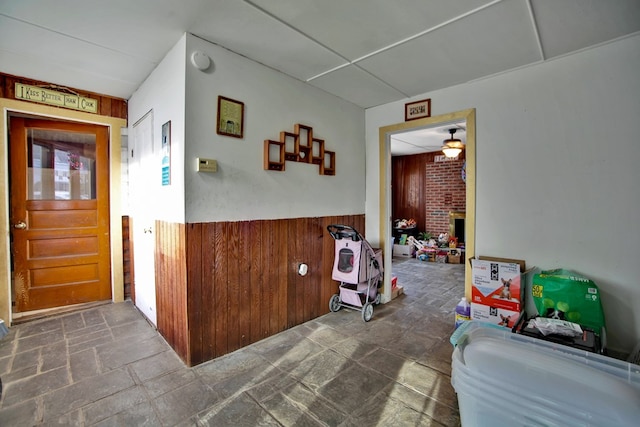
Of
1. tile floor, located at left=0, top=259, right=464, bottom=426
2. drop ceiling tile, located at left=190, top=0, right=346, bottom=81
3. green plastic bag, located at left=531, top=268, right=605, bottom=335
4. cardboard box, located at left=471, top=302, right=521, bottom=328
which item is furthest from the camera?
cardboard box, located at left=471, top=302, right=521, bottom=328

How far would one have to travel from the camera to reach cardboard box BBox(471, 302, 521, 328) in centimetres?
252

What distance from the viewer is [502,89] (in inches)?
109

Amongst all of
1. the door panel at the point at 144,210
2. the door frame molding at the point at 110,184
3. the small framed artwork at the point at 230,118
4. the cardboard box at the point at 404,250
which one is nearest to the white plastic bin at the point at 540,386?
the small framed artwork at the point at 230,118

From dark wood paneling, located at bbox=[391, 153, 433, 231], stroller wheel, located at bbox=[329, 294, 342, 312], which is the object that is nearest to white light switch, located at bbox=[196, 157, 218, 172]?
stroller wheel, located at bbox=[329, 294, 342, 312]

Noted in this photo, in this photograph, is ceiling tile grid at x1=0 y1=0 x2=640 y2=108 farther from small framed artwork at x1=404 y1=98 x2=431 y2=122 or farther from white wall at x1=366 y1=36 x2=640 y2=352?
small framed artwork at x1=404 y1=98 x2=431 y2=122

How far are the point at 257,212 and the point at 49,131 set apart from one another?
2.76 m

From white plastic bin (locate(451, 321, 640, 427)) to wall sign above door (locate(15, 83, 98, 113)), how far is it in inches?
174

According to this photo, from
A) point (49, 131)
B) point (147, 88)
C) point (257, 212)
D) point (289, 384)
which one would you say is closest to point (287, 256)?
point (257, 212)

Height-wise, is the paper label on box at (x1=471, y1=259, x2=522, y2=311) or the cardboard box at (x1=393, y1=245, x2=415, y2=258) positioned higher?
the paper label on box at (x1=471, y1=259, x2=522, y2=311)

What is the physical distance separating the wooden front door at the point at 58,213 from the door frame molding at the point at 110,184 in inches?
3.3

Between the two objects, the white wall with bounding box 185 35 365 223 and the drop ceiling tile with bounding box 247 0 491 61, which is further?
the white wall with bounding box 185 35 365 223

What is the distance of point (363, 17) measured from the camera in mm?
1956

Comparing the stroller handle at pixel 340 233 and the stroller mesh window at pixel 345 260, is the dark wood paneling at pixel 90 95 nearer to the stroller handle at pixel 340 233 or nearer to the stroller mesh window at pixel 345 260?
the stroller handle at pixel 340 233

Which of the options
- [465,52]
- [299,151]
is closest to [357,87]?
[299,151]
